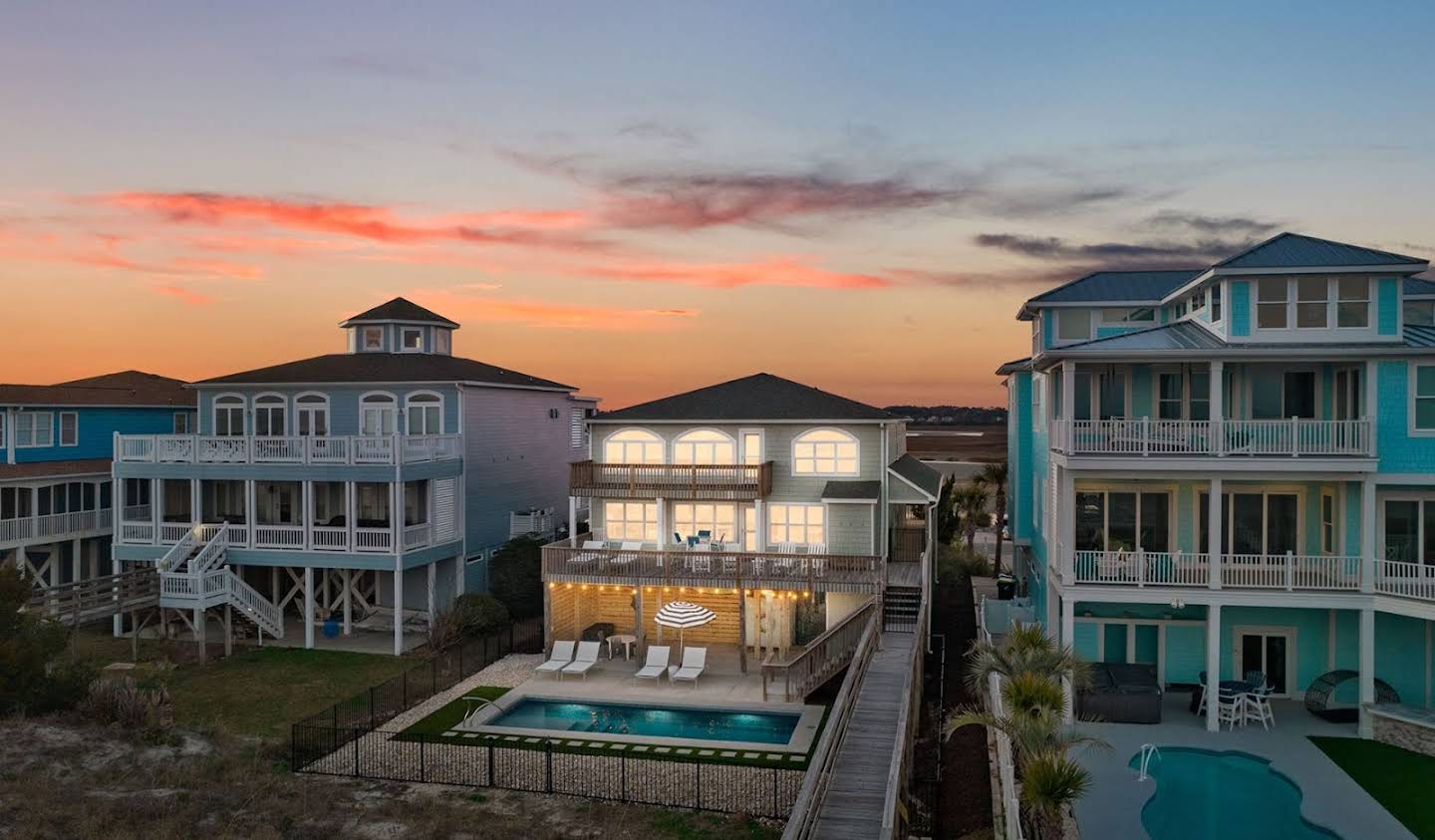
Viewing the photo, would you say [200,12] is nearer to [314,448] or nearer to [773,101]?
[314,448]

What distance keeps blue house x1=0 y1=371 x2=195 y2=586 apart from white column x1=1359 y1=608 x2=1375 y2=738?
33.9m

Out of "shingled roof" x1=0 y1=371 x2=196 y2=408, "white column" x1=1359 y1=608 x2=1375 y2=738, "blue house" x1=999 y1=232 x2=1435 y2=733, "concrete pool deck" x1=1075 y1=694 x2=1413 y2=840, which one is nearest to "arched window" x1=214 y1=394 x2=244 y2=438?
"shingled roof" x1=0 y1=371 x2=196 y2=408

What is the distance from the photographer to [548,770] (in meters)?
15.6

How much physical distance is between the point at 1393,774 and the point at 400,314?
31514 mm

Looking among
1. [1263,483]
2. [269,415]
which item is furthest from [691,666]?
[269,415]

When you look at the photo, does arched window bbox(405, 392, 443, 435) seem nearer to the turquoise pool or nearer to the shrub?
the shrub

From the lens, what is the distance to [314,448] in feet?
85.7

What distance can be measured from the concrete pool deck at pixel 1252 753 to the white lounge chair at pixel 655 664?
964 centimetres

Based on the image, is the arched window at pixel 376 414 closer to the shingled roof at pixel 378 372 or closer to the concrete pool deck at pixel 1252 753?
the shingled roof at pixel 378 372

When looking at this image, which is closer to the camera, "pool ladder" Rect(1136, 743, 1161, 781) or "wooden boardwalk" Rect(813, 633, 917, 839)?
"wooden boardwalk" Rect(813, 633, 917, 839)

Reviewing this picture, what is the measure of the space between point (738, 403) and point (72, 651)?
19599mm

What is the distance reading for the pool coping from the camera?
706 inches

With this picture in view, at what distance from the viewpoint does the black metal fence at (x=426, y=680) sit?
18859 mm

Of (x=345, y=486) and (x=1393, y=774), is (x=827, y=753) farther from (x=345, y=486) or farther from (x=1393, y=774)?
(x=345, y=486)
